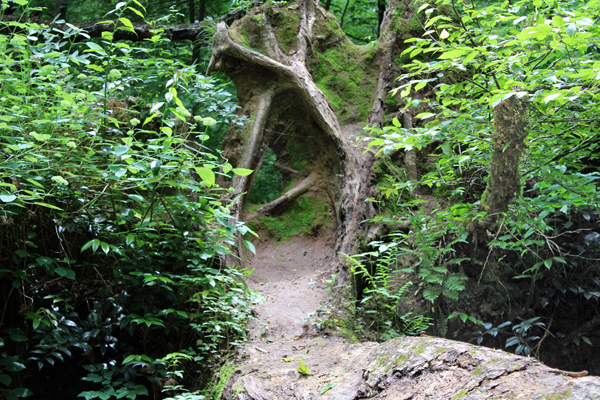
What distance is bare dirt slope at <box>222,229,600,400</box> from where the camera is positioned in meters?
1.68

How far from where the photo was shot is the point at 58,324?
2990mm

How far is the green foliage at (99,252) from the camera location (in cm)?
292

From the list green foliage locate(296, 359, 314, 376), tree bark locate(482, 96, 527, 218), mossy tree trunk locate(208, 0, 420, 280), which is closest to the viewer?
green foliage locate(296, 359, 314, 376)

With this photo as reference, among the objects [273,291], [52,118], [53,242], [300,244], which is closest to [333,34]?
[300,244]

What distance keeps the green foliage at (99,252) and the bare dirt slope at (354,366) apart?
0.47m

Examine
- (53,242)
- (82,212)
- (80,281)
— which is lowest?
(80,281)

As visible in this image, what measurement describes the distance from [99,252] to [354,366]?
2.25 meters

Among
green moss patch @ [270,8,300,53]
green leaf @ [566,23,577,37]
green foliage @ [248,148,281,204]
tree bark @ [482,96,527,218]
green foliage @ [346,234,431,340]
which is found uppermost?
green moss patch @ [270,8,300,53]

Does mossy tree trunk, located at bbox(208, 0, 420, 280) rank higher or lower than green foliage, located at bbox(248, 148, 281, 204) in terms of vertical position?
higher

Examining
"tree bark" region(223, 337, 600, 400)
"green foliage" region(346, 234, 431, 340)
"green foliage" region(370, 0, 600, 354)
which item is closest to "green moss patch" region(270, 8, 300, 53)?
"green foliage" region(370, 0, 600, 354)

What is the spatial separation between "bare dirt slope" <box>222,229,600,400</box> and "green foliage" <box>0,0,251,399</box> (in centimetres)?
47

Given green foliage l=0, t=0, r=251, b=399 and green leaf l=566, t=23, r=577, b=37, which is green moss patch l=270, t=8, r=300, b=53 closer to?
green foliage l=0, t=0, r=251, b=399

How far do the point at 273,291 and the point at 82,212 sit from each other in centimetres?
248

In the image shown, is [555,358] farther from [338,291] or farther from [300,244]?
Result: [300,244]
